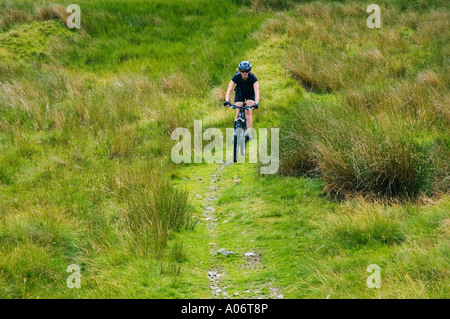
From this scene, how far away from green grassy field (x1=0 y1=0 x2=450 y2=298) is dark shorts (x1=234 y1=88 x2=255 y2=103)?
0.89 m

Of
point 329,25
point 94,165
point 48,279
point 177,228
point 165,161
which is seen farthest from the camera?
point 329,25

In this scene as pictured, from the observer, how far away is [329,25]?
68.6ft

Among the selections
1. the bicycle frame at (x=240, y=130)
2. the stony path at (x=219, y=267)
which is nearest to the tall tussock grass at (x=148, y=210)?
the stony path at (x=219, y=267)

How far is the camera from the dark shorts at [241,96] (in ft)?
40.0

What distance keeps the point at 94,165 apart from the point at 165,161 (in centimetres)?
159

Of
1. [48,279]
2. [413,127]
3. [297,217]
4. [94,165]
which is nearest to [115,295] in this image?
[48,279]

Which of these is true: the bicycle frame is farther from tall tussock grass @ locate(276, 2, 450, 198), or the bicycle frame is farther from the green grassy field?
tall tussock grass @ locate(276, 2, 450, 198)

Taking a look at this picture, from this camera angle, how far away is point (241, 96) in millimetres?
12250

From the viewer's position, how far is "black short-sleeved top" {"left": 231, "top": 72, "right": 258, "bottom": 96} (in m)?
12.0

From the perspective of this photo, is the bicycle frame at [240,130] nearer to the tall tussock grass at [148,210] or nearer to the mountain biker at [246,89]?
the mountain biker at [246,89]

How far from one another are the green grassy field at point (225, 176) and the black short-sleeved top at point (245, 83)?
983 mm

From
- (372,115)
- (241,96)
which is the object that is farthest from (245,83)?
(372,115)

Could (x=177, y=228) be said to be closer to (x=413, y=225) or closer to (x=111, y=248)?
(x=111, y=248)

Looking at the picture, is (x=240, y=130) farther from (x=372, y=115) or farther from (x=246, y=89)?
(x=372, y=115)
